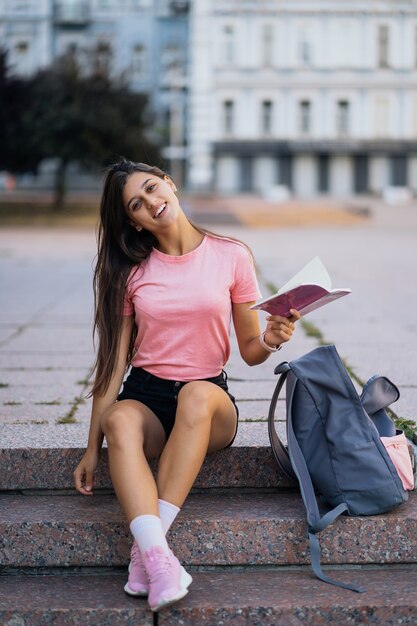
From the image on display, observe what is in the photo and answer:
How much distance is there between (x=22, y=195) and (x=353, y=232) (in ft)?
82.8

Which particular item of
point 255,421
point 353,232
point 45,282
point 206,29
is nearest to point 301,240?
point 353,232

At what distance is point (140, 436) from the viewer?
3549 millimetres

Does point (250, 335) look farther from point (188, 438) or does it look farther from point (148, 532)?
point (148, 532)

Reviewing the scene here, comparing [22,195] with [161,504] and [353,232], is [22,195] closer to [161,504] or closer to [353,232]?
[353,232]

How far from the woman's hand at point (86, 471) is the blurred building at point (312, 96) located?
48.9 meters

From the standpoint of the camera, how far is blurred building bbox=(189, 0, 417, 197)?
5288cm

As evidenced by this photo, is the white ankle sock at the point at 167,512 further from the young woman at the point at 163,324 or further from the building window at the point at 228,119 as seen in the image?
the building window at the point at 228,119

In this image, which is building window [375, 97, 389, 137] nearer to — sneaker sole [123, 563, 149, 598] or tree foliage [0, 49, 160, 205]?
tree foliage [0, 49, 160, 205]


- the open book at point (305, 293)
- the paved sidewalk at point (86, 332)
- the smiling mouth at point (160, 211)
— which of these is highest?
→ the smiling mouth at point (160, 211)

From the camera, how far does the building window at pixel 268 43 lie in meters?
53.5

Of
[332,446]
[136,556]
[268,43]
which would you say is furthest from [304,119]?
[136,556]

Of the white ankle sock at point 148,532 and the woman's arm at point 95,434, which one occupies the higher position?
the woman's arm at point 95,434

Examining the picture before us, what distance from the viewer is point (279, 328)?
12.0 feet

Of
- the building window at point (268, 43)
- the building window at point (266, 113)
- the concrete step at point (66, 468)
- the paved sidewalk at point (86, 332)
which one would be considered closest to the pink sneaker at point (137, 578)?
the concrete step at point (66, 468)
